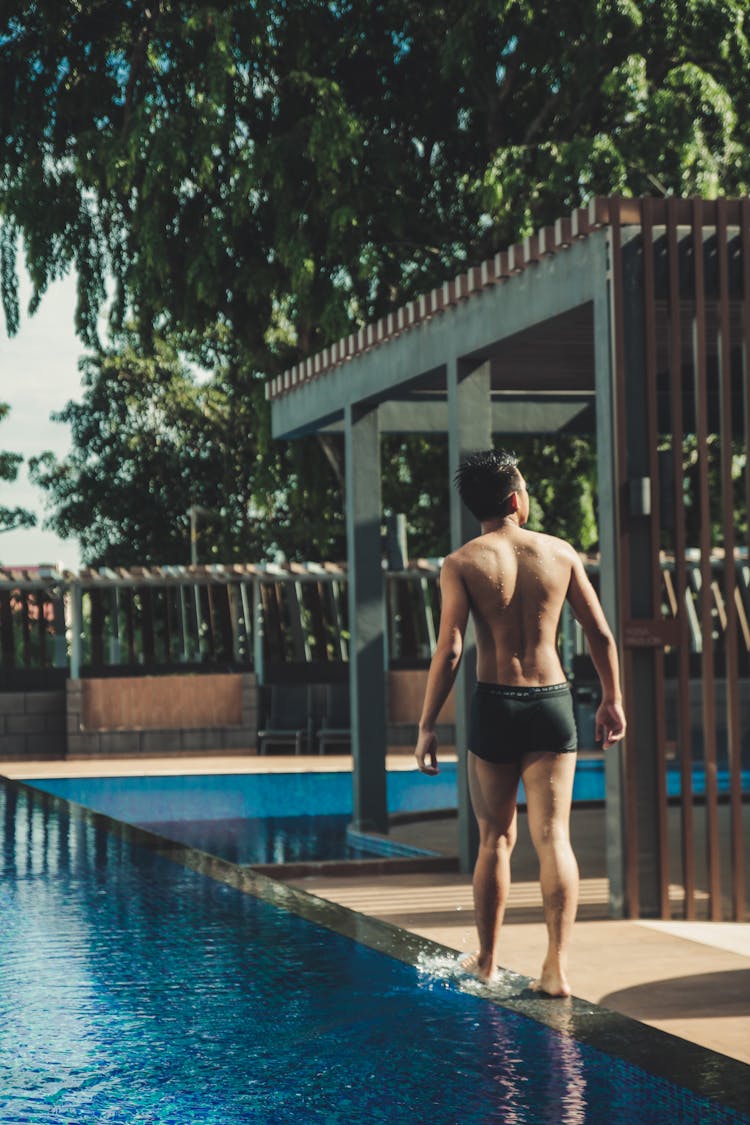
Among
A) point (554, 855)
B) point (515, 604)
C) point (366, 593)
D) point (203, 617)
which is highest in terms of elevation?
point (203, 617)

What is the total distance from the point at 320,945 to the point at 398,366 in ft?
13.3

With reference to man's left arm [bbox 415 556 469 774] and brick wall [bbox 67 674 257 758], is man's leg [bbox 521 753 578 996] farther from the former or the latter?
brick wall [bbox 67 674 257 758]

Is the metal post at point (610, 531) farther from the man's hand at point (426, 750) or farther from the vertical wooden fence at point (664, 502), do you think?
the man's hand at point (426, 750)

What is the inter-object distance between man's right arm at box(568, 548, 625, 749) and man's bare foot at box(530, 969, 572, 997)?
0.76m

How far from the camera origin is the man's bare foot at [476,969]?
5824 mm

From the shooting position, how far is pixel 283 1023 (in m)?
5.33

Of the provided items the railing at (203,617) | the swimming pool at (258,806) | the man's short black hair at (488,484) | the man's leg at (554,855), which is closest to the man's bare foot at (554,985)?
the man's leg at (554,855)

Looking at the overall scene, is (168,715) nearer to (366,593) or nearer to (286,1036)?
(366,593)

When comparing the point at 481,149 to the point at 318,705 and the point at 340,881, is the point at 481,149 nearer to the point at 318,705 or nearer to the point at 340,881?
the point at 318,705

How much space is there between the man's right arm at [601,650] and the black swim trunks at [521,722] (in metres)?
0.12

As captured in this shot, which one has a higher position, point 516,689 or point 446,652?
point 446,652

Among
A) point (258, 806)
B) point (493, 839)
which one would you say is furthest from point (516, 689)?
point (258, 806)

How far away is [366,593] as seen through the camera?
1065cm

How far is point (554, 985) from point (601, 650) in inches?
42.2
